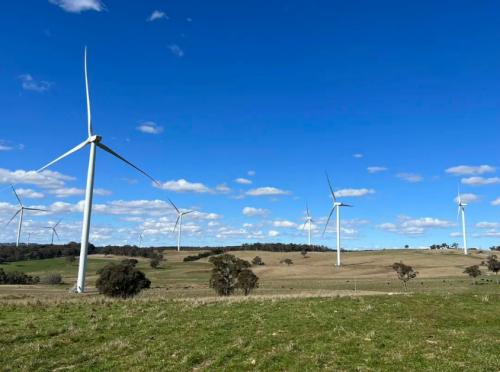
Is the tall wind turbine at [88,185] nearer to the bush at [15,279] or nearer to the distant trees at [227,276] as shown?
the distant trees at [227,276]

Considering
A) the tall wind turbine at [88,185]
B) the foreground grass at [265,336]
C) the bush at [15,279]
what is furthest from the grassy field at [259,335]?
the bush at [15,279]

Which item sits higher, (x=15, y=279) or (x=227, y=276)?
(x=227, y=276)

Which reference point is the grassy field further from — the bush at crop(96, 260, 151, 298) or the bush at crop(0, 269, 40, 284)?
the bush at crop(0, 269, 40, 284)

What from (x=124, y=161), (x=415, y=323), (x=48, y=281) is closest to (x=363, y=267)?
(x=48, y=281)

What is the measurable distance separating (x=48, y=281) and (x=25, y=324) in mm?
101310

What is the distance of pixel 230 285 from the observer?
6750 cm

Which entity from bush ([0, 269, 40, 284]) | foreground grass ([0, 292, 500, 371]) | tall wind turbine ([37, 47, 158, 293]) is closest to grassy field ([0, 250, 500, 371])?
foreground grass ([0, 292, 500, 371])

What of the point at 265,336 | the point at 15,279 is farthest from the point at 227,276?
the point at 15,279

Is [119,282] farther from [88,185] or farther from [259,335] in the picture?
[259,335]

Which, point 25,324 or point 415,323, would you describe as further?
point 25,324

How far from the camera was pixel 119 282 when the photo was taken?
59.9m

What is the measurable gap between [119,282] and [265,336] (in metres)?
44.1

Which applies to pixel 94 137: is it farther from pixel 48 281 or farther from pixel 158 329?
pixel 48 281

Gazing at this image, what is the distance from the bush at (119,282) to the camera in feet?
196
